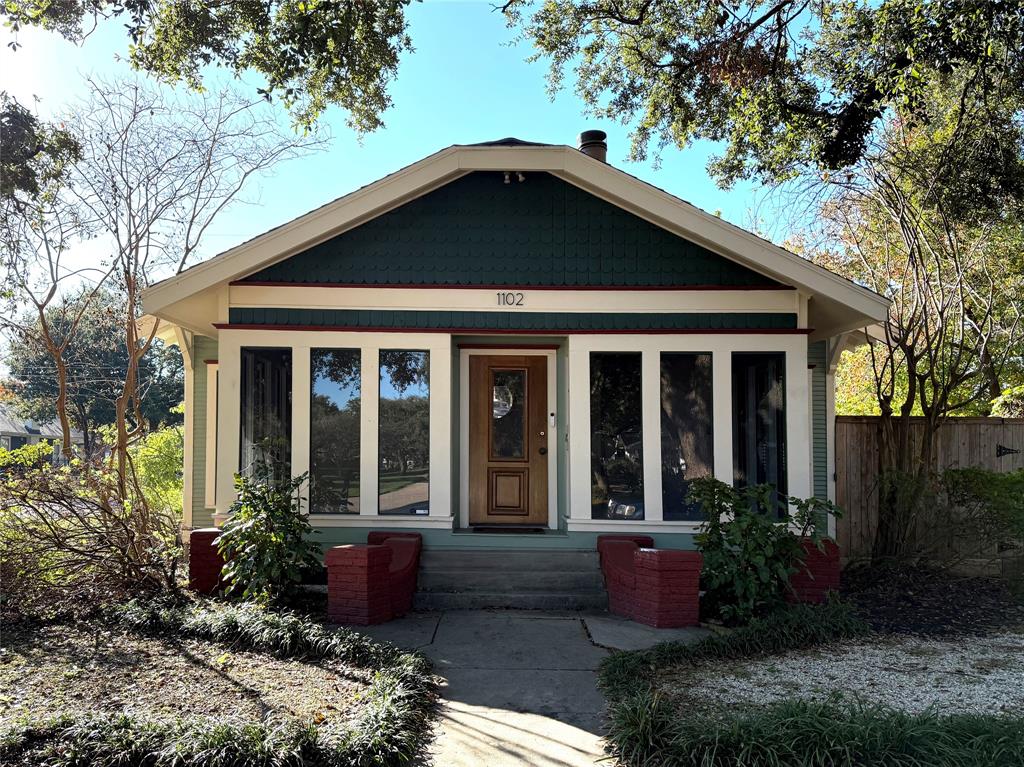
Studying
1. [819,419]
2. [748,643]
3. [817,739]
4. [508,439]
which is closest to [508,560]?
[508,439]

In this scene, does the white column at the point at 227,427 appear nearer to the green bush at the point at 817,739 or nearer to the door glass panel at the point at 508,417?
the door glass panel at the point at 508,417

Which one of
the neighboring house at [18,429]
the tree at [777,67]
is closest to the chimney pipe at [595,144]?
the tree at [777,67]

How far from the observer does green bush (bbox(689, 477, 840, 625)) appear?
605 centimetres

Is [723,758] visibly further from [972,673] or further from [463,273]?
[463,273]

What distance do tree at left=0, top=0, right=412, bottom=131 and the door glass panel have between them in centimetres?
408

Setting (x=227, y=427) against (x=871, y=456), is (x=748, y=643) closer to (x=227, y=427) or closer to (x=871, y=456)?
(x=871, y=456)

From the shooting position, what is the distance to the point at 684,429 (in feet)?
24.5

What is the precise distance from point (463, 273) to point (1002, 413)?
33.7 feet

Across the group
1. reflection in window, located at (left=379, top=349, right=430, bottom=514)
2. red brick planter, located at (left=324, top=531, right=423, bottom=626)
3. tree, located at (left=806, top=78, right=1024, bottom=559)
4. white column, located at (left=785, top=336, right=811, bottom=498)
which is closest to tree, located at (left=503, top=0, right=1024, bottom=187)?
tree, located at (left=806, top=78, right=1024, bottom=559)

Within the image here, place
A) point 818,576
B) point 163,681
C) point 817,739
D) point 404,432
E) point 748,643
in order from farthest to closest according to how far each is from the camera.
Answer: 1. point 404,432
2. point 818,576
3. point 748,643
4. point 163,681
5. point 817,739

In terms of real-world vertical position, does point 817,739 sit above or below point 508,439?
below

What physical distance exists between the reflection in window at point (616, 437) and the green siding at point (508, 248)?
0.98 metres

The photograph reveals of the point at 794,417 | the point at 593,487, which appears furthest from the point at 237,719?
the point at 794,417

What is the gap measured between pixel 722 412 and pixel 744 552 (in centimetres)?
178
